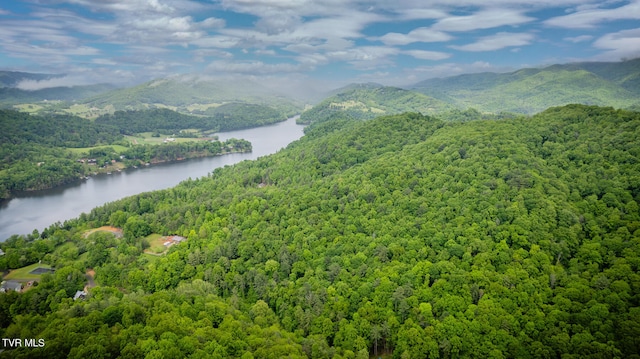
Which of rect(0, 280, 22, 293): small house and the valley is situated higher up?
the valley

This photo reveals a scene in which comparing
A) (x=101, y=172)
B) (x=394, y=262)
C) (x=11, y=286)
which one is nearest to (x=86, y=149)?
(x=101, y=172)

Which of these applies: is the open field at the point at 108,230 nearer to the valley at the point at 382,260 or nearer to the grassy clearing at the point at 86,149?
the valley at the point at 382,260

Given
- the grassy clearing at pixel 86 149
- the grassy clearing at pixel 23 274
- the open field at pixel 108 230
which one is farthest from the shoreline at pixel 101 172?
the grassy clearing at pixel 23 274

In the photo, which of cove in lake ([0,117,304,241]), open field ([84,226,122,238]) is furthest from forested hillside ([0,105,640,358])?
cove in lake ([0,117,304,241])

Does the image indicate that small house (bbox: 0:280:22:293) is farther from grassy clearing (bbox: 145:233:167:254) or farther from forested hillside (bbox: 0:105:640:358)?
grassy clearing (bbox: 145:233:167:254)

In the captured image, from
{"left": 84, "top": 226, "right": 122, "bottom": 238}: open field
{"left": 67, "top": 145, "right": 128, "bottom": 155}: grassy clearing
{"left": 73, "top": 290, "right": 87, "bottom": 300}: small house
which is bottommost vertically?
{"left": 73, "top": 290, "right": 87, "bottom": 300}: small house

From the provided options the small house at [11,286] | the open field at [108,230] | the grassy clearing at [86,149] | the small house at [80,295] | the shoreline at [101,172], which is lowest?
the small house at [80,295]

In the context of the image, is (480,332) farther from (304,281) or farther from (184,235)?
(184,235)

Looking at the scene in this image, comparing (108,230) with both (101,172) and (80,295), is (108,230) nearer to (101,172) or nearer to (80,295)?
(80,295)
